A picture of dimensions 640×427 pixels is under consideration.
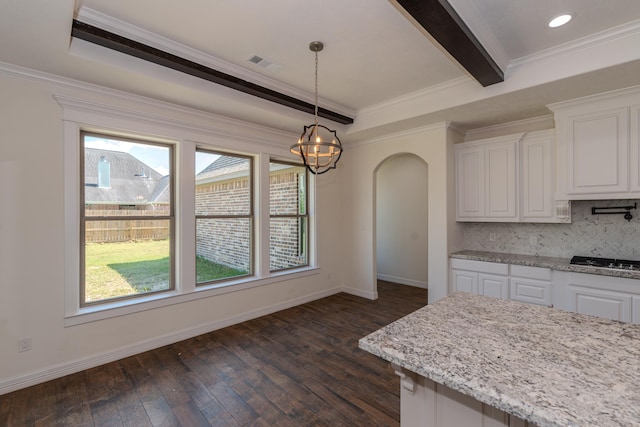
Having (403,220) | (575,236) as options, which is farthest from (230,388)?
(403,220)

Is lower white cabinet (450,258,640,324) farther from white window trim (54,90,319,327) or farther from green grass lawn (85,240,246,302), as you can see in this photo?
green grass lawn (85,240,246,302)

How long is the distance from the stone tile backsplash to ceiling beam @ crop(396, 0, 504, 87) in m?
2.08

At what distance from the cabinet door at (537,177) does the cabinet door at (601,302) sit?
95 centimetres

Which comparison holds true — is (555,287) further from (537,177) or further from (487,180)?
(487,180)

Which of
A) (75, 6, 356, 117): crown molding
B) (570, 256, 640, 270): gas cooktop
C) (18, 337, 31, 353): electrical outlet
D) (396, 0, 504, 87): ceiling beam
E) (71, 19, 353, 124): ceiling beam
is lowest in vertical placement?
(18, 337, 31, 353): electrical outlet

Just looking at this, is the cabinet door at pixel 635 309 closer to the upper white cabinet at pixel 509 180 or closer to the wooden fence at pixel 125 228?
the upper white cabinet at pixel 509 180

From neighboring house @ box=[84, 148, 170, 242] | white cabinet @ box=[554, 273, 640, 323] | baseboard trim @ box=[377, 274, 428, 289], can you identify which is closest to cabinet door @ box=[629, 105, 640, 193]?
white cabinet @ box=[554, 273, 640, 323]

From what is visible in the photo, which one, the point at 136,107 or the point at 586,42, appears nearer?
the point at 586,42

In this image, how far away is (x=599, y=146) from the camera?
304cm

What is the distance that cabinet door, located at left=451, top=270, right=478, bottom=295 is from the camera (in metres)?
3.85

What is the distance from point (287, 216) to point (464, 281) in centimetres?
275

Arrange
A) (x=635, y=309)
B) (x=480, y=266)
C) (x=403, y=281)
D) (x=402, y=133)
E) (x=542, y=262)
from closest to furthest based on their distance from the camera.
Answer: (x=635, y=309)
(x=542, y=262)
(x=480, y=266)
(x=402, y=133)
(x=403, y=281)

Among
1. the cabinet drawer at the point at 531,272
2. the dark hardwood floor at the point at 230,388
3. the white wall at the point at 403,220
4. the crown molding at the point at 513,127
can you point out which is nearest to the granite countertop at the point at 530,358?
the dark hardwood floor at the point at 230,388

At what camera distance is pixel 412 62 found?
9.68 feet
